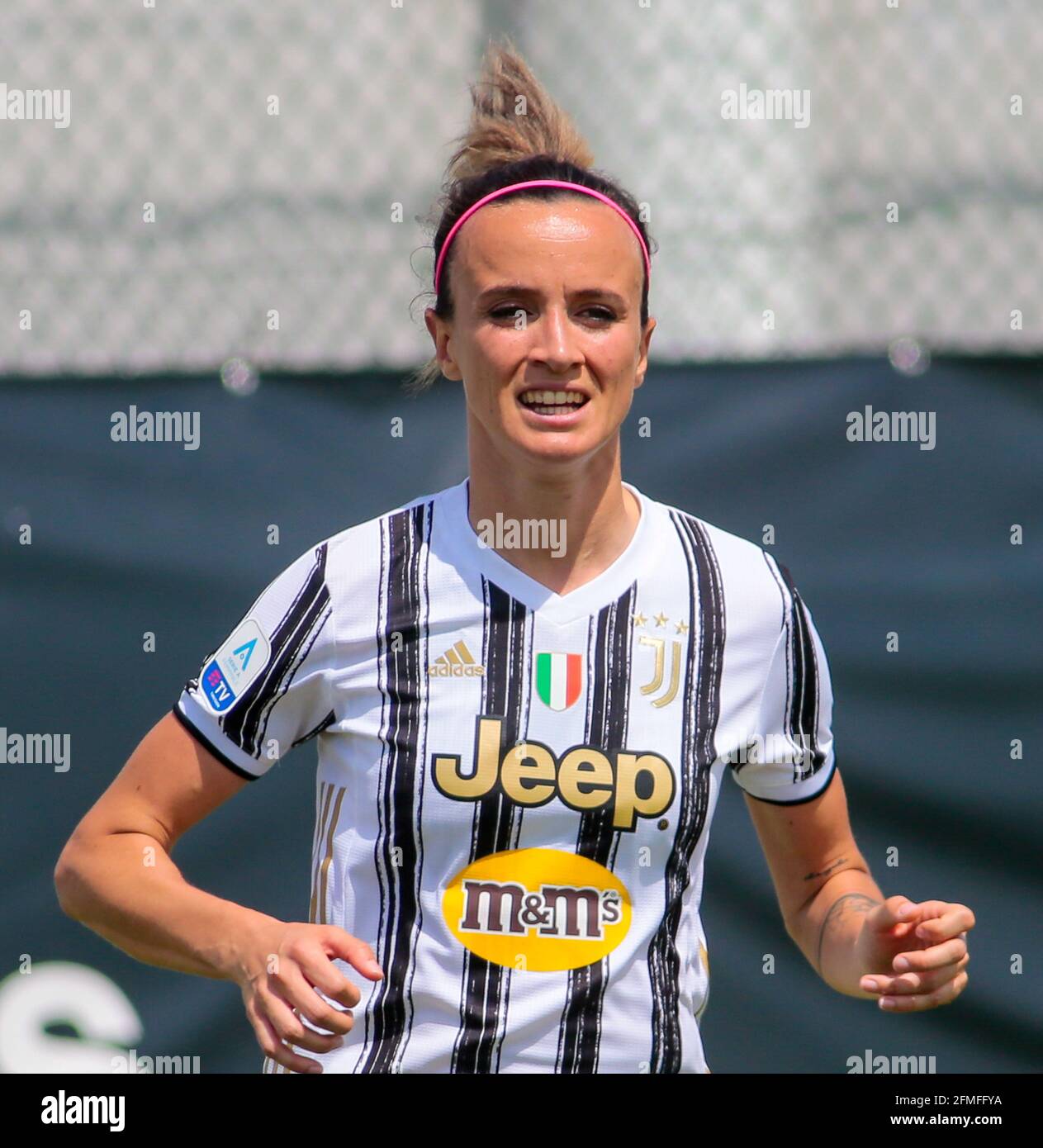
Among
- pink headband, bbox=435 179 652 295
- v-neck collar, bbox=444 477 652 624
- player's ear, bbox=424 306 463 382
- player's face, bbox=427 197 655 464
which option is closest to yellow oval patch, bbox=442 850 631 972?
v-neck collar, bbox=444 477 652 624

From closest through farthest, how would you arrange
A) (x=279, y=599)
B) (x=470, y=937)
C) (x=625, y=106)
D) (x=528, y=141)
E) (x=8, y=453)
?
(x=470, y=937) < (x=279, y=599) < (x=528, y=141) < (x=8, y=453) < (x=625, y=106)

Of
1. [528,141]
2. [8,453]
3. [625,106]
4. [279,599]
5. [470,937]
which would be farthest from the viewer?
[625,106]

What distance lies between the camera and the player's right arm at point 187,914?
67.4 inches

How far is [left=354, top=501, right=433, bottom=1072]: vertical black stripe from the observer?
1.97m

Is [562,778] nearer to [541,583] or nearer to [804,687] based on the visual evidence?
[541,583]

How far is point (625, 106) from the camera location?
11.4 feet

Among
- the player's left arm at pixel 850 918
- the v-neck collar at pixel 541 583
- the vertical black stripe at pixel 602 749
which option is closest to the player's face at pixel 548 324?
the v-neck collar at pixel 541 583

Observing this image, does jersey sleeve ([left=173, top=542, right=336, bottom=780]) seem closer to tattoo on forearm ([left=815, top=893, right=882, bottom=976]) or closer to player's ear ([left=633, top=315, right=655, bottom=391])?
player's ear ([left=633, top=315, right=655, bottom=391])

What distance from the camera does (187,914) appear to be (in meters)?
1.93

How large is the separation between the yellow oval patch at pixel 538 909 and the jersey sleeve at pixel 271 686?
13.2 inches

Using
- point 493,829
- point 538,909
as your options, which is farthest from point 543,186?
point 538,909

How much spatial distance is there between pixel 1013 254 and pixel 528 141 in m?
1.57
